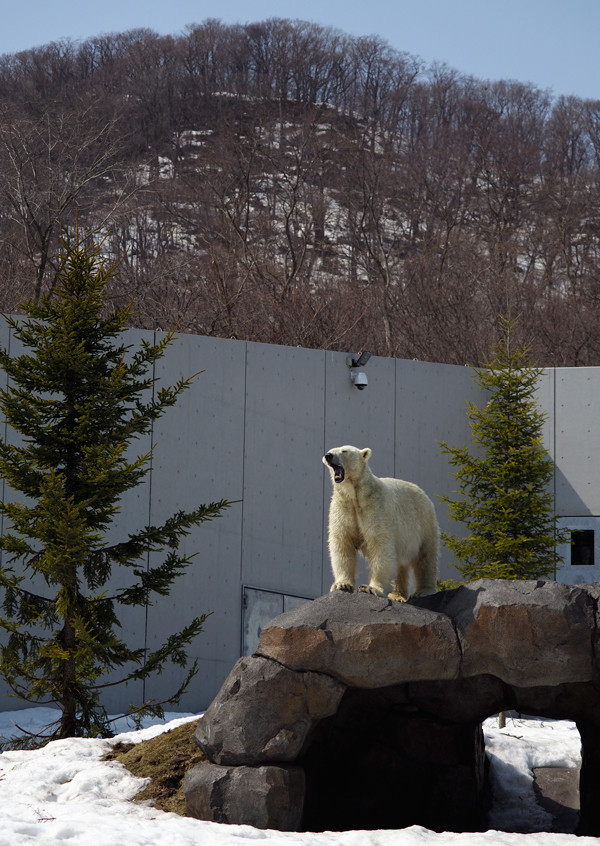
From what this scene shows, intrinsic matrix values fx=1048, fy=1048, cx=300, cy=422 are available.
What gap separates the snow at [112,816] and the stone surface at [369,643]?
1096mm

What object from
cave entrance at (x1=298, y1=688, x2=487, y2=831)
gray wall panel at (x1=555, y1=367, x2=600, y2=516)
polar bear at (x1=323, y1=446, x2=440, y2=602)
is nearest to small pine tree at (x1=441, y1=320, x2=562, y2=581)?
gray wall panel at (x1=555, y1=367, x2=600, y2=516)

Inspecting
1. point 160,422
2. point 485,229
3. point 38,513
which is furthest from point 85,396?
point 485,229

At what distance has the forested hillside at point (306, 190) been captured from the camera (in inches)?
962

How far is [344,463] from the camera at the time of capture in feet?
24.7

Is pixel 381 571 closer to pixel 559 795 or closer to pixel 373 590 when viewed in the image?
pixel 373 590

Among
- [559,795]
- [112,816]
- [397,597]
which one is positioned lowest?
[559,795]

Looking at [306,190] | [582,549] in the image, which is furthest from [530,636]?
[306,190]

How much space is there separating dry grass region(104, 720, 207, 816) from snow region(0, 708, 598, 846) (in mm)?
114

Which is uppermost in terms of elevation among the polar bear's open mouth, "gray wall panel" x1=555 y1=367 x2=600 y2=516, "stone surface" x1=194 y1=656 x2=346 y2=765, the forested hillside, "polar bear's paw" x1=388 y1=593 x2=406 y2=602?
the forested hillside

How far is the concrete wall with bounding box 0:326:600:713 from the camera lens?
13000 mm

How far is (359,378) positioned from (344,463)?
7.06m

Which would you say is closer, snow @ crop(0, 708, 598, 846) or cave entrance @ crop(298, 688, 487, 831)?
snow @ crop(0, 708, 598, 846)

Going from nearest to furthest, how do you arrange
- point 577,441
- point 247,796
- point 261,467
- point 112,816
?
point 112,816 → point 247,796 → point 261,467 → point 577,441

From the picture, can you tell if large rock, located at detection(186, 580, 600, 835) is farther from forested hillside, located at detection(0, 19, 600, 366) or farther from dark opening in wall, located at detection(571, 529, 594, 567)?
dark opening in wall, located at detection(571, 529, 594, 567)
